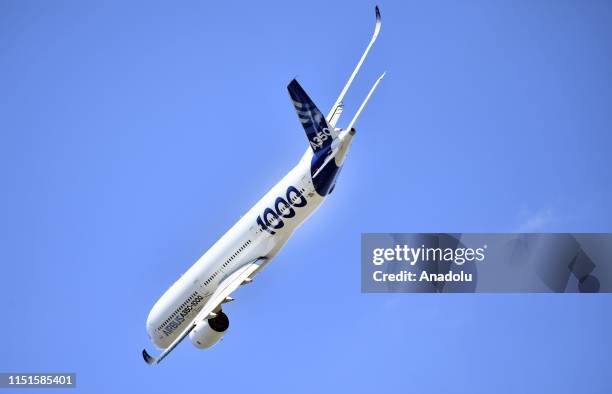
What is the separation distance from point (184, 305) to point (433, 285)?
18.1 m

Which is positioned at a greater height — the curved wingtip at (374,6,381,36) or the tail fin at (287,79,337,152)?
the curved wingtip at (374,6,381,36)

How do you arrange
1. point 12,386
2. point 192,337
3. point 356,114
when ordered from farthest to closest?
1. point 192,337
2. point 12,386
3. point 356,114

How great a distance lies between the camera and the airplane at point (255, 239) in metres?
68.9

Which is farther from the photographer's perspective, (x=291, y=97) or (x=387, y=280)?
(x=387, y=280)

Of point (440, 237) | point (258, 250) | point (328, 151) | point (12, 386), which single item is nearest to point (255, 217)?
point (258, 250)

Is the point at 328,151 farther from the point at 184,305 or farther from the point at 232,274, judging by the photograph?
the point at 184,305

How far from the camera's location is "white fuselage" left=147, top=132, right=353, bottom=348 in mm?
70625

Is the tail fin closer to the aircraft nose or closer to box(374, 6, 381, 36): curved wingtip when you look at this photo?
box(374, 6, 381, 36): curved wingtip

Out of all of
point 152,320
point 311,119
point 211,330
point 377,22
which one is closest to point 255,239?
point 211,330

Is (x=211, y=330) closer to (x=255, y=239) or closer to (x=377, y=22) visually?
(x=255, y=239)

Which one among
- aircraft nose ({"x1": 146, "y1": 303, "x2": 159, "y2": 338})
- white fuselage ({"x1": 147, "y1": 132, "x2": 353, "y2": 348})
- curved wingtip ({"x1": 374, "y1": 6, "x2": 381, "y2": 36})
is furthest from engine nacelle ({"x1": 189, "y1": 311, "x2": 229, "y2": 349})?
curved wingtip ({"x1": 374, "y1": 6, "x2": 381, "y2": 36})

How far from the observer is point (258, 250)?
2918 inches

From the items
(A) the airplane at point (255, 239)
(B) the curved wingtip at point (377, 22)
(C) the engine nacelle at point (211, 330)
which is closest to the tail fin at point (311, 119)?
(A) the airplane at point (255, 239)

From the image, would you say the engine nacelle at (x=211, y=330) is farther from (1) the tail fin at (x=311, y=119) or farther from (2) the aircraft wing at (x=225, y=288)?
(1) the tail fin at (x=311, y=119)
